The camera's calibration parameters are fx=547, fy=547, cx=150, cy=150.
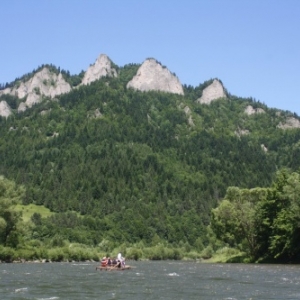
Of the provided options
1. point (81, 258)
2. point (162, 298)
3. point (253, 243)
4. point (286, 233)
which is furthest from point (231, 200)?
point (162, 298)

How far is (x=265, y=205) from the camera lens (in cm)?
9119

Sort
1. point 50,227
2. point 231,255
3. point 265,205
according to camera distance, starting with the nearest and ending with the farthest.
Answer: point 265,205 < point 231,255 < point 50,227

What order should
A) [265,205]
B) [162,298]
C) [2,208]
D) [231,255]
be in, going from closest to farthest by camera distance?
1. [162,298]
2. [265,205]
3. [2,208]
4. [231,255]

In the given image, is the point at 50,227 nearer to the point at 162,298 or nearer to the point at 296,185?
the point at 296,185

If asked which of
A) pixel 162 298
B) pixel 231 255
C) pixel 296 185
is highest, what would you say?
pixel 296 185

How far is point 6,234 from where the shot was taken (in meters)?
105

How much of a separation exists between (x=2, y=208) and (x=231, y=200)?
43.1 meters

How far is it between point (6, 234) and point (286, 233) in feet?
175

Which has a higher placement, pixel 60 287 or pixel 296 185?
pixel 296 185

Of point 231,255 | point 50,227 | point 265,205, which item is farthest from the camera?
point 50,227

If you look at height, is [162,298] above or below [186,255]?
below

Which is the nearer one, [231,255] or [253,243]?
[253,243]

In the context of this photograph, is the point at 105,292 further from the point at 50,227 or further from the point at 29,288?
the point at 50,227

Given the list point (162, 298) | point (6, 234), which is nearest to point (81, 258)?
point (6, 234)
